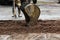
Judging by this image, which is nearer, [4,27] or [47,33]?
[47,33]

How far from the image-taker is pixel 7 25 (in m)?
3.85

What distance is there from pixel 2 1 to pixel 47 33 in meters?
4.16

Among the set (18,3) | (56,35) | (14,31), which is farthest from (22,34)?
(18,3)

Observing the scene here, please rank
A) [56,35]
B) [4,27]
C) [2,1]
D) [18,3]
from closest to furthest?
[56,35]
[4,27]
[18,3]
[2,1]

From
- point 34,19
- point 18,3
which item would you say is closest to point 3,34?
point 34,19

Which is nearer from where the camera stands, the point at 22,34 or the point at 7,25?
the point at 22,34

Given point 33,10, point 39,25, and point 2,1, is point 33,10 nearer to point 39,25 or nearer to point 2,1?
point 39,25

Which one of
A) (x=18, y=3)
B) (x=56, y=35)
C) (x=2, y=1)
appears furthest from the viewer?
(x=2, y=1)

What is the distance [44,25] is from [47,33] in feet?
1.76

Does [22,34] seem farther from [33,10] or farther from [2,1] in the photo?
[2,1]

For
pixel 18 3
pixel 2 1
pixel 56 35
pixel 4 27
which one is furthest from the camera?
pixel 2 1

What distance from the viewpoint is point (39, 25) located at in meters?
3.86

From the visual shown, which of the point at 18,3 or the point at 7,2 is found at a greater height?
the point at 18,3

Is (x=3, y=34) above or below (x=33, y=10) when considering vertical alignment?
below
